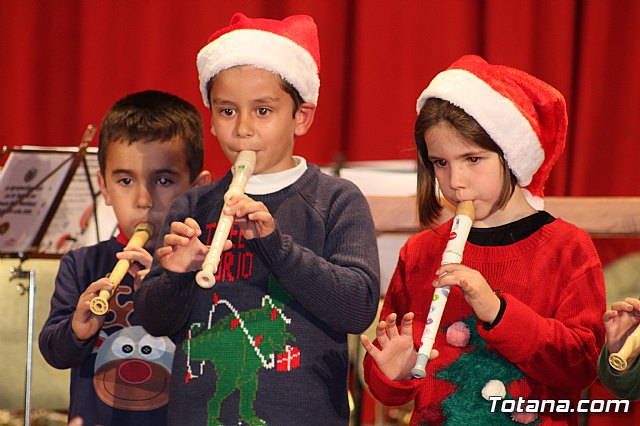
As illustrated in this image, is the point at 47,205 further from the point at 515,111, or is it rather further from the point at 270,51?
the point at 515,111

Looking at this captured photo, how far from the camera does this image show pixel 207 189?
1.45m

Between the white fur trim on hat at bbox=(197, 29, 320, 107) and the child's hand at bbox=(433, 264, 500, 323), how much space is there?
431 mm

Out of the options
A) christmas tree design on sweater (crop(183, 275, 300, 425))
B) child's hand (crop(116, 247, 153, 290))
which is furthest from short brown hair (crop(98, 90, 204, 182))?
christmas tree design on sweater (crop(183, 275, 300, 425))

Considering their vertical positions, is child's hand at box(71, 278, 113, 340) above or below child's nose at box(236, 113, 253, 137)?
below

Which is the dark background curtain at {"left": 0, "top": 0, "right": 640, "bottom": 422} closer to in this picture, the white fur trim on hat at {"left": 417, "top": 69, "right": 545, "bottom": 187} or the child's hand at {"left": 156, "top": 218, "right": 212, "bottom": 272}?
the white fur trim on hat at {"left": 417, "top": 69, "right": 545, "bottom": 187}

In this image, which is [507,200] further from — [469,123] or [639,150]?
[639,150]

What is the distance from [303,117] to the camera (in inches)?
57.4

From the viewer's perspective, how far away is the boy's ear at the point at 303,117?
4.74 feet

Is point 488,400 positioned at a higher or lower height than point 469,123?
lower

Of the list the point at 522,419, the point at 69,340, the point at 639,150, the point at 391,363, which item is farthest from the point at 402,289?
the point at 639,150

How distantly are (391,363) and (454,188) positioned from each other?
284mm

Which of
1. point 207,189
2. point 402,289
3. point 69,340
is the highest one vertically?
point 207,189

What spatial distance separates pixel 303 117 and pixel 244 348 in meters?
0.41

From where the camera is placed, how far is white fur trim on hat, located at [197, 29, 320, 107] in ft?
4.59
